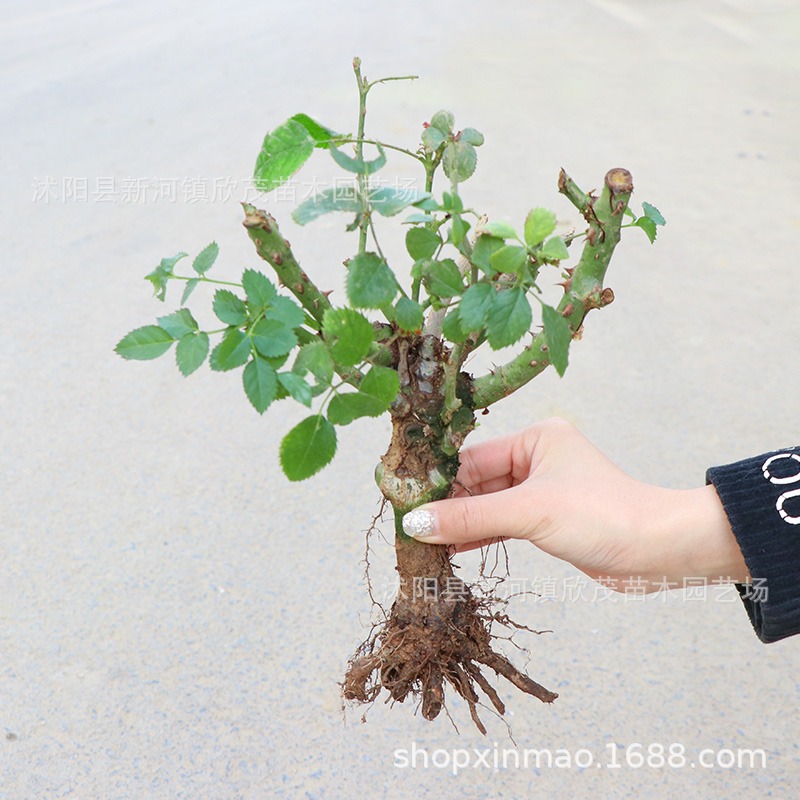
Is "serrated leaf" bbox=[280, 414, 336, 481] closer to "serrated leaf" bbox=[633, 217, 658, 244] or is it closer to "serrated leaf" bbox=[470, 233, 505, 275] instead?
"serrated leaf" bbox=[470, 233, 505, 275]

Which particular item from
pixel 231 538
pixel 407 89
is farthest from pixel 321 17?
pixel 231 538

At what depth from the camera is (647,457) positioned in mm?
1399

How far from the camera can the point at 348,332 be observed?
0.60 meters

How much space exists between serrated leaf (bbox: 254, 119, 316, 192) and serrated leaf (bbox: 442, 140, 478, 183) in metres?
0.12

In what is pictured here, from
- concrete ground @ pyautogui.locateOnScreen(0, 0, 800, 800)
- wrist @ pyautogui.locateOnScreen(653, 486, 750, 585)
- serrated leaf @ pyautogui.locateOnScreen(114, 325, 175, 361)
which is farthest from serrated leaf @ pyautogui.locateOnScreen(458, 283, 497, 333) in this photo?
concrete ground @ pyautogui.locateOnScreen(0, 0, 800, 800)

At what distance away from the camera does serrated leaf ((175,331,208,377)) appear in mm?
631

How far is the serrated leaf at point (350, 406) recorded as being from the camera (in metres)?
0.61

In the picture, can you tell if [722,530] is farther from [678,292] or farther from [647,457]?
[678,292]

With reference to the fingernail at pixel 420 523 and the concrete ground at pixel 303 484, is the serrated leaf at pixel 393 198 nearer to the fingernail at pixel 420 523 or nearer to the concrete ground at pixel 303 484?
the fingernail at pixel 420 523

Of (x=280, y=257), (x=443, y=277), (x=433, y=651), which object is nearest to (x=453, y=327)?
(x=443, y=277)

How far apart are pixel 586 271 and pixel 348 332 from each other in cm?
21

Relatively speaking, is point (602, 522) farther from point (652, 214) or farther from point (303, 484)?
point (303, 484)

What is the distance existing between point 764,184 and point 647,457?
45.4 inches

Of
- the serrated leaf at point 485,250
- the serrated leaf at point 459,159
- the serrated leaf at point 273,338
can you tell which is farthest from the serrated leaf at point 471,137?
the serrated leaf at point 273,338
